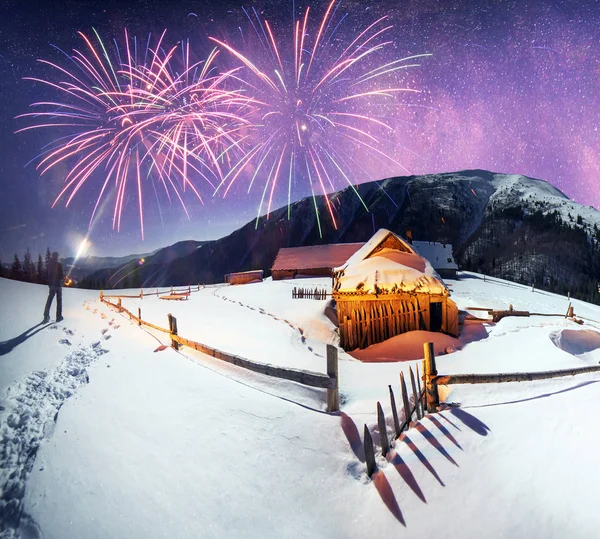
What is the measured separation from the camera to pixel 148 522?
2.69 m

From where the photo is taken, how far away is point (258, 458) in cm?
369

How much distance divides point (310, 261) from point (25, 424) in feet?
113

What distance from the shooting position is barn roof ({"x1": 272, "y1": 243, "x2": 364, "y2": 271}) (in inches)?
1444

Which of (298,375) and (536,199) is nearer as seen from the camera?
(298,375)

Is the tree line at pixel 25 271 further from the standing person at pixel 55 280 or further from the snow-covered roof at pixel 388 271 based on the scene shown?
the snow-covered roof at pixel 388 271

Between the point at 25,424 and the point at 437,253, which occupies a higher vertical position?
the point at 437,253

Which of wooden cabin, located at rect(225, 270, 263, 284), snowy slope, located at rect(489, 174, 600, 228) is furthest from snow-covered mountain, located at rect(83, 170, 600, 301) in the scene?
wooden cabin, located at rect(225, 270, 263, 284)

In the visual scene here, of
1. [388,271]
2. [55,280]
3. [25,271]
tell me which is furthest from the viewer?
[25,271]

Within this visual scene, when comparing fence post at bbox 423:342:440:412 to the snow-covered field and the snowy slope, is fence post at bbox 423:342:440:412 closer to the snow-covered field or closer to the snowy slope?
the snow-covered field

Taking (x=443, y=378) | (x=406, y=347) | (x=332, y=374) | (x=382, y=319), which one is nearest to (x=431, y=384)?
(x=443, y=378)

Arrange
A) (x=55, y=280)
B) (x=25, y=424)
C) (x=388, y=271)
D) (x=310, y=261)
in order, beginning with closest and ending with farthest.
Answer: (x=25, y=424) < (x=55, y=280) < (x=388, y=271) < (x=310, y=261)

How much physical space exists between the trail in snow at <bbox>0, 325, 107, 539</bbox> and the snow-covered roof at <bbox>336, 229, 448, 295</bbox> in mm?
10823

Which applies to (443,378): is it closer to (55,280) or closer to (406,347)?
(406,347)

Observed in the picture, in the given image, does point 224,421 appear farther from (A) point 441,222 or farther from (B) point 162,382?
(A) point 441,222
